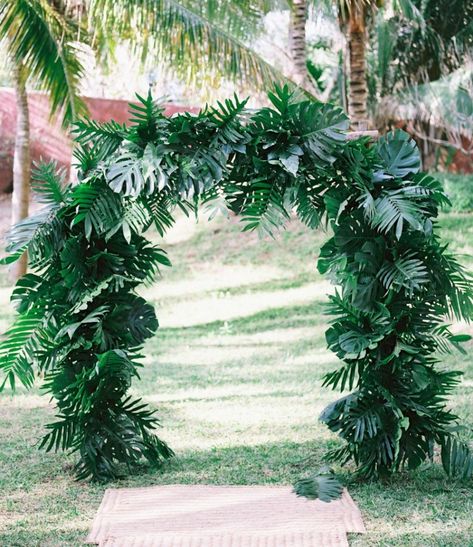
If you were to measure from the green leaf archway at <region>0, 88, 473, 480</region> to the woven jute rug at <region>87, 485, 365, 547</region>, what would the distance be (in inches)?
21.6

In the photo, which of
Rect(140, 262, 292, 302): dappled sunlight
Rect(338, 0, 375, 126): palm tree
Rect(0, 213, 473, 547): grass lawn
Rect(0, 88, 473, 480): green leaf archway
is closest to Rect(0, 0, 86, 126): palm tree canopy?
Rect(0, 213, 473, 547): grass lawn

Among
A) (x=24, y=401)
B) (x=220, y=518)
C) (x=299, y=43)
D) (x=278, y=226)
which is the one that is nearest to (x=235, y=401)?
(x=24, y=401)

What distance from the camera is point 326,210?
5797 mm

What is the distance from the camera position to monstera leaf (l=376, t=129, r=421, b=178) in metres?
5.76

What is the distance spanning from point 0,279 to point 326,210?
11.3 meters

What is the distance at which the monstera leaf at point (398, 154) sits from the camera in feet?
18.9

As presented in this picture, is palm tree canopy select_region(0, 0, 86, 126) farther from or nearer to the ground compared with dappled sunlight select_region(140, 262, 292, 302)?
farther from the ground

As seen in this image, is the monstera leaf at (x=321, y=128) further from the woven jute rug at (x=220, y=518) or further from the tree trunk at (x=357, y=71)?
the tree trunk at (x=357, y=71)

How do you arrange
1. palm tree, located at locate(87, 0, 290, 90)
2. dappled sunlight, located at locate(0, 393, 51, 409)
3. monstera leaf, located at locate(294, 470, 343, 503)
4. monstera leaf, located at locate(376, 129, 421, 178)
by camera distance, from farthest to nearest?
palm tree, located at locate(87, 0, 290, 90)
dappled sunlight, located at locate(0, 393, 51, 409)
monstera leaf, located at locate(376, 129, 421, 178)
monstera leaf, located at locate(294, 470, 343, 503)

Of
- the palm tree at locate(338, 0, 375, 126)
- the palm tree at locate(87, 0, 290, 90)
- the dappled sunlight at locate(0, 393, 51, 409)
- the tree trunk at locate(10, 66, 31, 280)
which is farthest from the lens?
the palm tree at locate(338, 0, 375, 126)

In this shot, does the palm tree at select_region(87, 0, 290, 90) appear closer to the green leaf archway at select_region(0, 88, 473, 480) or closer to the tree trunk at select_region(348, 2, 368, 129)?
the tree trunk at select_region(348, 2, 368, 129)

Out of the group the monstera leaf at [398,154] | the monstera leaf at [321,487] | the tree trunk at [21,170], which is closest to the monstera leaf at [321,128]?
the monstera leaf at [398,154]

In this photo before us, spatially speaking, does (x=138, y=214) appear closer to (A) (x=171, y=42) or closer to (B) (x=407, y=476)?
(B) (x=407, y=476)

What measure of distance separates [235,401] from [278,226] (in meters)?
3.76
